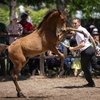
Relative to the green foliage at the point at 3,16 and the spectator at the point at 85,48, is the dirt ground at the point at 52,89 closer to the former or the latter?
the spectator at the point at 85,48

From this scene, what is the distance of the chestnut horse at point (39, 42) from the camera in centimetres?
1161

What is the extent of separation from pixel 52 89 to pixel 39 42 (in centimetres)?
170

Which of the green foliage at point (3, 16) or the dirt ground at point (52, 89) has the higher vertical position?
the green foliage at point (3, 16)

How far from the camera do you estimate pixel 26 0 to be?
20281 millimetres

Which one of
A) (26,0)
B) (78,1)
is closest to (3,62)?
(26,0)

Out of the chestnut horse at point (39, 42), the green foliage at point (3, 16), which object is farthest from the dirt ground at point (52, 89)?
the green foliage at point (3, 16)

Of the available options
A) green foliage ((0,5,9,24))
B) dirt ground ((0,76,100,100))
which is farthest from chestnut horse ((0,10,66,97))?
green foliage ((0,5,9,24))

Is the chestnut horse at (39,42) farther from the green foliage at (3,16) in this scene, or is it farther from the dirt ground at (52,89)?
the green foliage at (3,16)

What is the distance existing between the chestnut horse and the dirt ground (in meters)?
0.60

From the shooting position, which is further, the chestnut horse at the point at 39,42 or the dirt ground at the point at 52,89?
the chestnut horse at the point at 39,42

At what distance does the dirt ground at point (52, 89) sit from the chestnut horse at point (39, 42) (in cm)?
60

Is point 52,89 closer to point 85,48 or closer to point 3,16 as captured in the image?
point 85,48

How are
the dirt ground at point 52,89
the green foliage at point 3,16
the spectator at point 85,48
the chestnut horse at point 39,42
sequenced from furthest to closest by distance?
the green foliage at point 3,16 → the spectator at point 85,48 → the chestnut horse at point 39,42 → the dirt ground at point 52,89

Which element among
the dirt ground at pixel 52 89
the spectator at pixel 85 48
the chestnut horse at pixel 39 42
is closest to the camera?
the dirt ground at pixel 52 89
